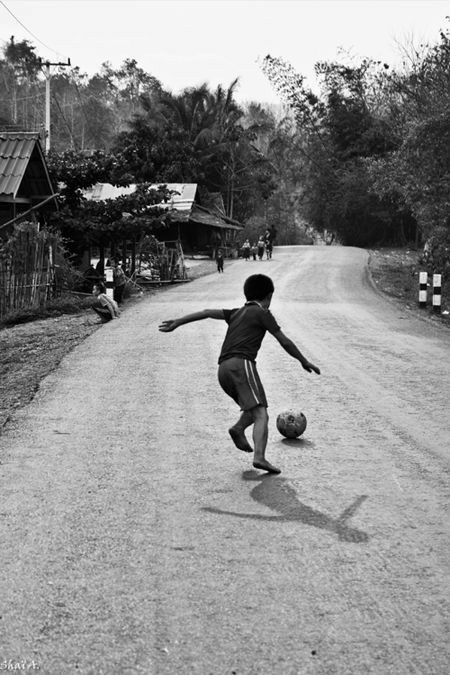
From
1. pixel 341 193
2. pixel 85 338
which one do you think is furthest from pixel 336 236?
pixel 85 338

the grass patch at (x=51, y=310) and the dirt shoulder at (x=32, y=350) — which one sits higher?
the grass patch at (x=51, y=310)

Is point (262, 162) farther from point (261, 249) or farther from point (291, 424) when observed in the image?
point (291, 424)

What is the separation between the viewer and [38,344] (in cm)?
1633

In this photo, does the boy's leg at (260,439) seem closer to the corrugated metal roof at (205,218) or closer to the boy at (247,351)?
the boy at (247,351)

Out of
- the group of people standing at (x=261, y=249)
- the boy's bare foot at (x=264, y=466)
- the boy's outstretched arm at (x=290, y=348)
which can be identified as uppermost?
the group of people standing at (x=261, y=249)

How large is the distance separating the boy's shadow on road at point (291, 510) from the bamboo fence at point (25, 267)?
13825 millimetres

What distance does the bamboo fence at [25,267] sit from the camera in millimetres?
19484

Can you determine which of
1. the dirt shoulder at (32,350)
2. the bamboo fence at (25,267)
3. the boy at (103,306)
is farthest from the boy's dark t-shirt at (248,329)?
the bamboo fence at (25,267)

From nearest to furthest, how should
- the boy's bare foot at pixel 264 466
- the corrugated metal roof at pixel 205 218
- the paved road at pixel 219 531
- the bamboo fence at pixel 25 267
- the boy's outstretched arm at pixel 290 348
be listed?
the paved road at pixel 219 531, the boy's bare foot at pixel 264 466, the boy's outstretched arm at pixel 290 348, the bamboo fence at pixel 25 267, the corrugated metal roof at pixel 205 218

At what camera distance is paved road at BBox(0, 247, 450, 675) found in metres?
3.94

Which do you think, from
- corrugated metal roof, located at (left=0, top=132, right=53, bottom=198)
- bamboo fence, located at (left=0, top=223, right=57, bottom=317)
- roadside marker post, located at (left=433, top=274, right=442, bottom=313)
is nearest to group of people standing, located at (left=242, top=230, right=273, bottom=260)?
roadside marker post, located at (left=433, top=274, right=442, bottom=313)

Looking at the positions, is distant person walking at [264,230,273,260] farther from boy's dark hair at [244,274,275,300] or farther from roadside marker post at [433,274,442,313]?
boy's dark hair at [244,274,275,300]

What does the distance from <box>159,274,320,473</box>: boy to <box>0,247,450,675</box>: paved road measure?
0.40 metres

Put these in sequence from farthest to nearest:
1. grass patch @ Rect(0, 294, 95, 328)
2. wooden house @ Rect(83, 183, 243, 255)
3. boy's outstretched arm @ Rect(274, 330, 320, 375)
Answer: wooden house @ Rect(83, 183, 243, 255) → grass patch @ Rect(0, 294, 95, 328) → boy's outstretched arm @ Rect(274, 330, 320, 375)
